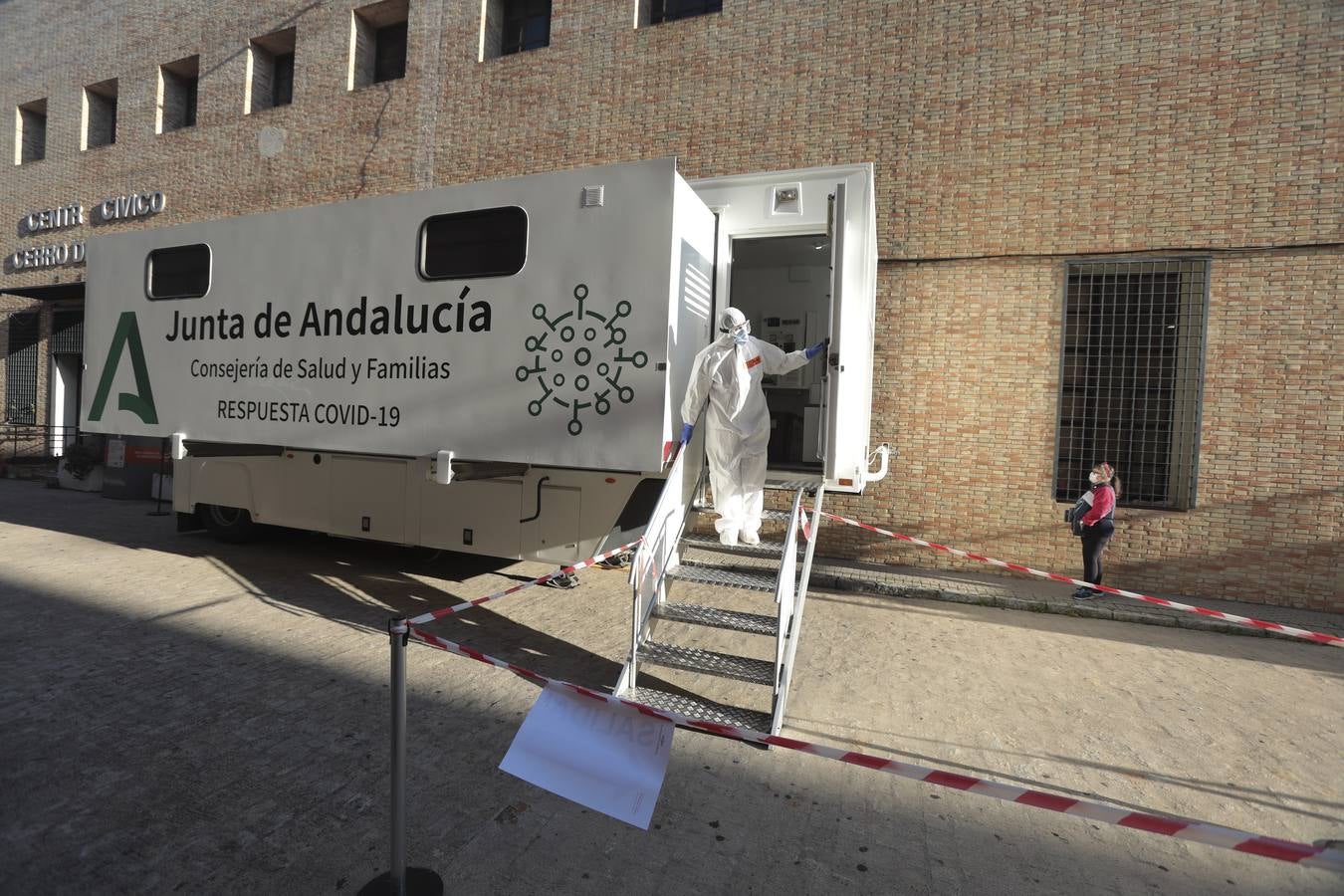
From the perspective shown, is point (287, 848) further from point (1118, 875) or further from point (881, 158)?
point (881, 158)

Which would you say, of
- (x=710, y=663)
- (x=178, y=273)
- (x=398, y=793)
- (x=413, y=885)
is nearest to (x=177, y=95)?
(x=178, y=273)

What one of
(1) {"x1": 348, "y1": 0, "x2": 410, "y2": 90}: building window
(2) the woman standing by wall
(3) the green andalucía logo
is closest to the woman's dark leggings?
(2) the woman standing by wall

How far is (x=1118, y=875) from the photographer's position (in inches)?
103

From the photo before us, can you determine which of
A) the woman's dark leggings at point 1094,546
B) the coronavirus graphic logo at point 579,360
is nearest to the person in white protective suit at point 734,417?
the coronavirus graphic logo at point 579,360

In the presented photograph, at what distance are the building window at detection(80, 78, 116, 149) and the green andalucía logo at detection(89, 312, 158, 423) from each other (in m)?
11.1

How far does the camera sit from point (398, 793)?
2.31 metres

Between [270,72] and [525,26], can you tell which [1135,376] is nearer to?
[525,26]

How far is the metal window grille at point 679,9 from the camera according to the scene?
31.7ft

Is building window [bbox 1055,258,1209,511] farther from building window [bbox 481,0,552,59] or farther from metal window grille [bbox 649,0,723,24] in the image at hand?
building window [bbox 481,0,552,59]

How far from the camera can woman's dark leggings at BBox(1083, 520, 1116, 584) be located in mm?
6891

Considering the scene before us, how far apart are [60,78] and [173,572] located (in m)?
15.0

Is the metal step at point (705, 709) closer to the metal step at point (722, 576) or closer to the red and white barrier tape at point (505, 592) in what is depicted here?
the metal step at point (722, 576)

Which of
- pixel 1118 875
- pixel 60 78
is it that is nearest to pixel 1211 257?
pixel 1118 875

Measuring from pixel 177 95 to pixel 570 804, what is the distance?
17.1 meters
